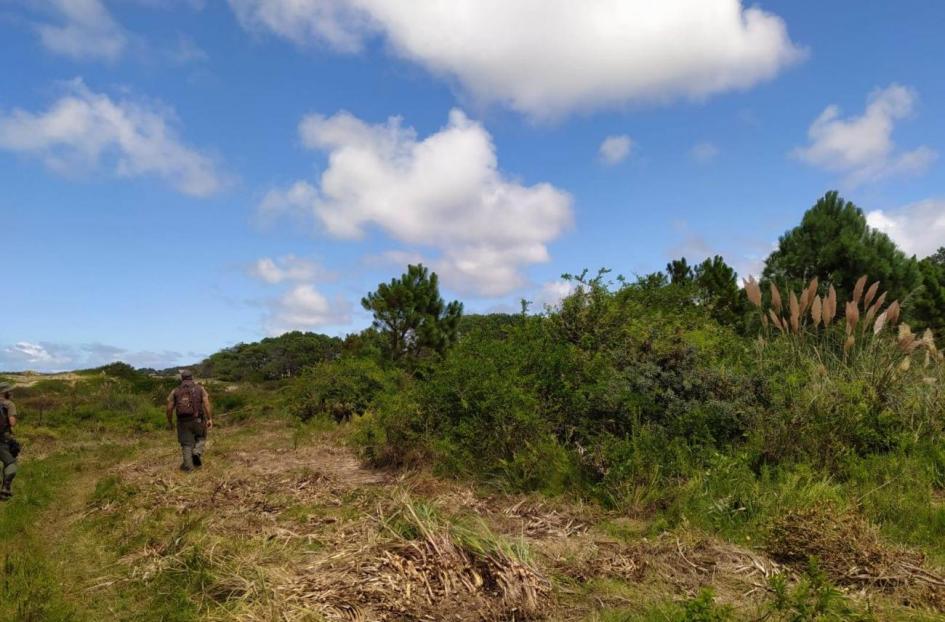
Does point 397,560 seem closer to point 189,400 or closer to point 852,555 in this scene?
point 852,555

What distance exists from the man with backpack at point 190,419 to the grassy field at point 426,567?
10.9ft

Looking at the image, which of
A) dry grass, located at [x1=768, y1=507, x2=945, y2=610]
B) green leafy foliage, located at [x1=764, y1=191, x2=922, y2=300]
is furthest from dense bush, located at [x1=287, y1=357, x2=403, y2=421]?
dry grass, located at [x1=768, y1=507, x2=945, y2=610]

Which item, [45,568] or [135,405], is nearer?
[45,568]

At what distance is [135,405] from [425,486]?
2432 cm

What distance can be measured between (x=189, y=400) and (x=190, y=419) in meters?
0.33

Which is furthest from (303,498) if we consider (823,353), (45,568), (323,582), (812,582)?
(823,353)

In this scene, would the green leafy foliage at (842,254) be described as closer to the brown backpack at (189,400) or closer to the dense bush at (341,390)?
the dense bush at (341,390)

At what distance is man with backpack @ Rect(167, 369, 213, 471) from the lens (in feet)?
35.9

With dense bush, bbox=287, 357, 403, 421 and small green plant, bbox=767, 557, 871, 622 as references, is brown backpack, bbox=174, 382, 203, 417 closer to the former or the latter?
dense bush, bbox=287, 357, 403, 421

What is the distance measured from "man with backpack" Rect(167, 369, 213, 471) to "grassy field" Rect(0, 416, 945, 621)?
3327mm

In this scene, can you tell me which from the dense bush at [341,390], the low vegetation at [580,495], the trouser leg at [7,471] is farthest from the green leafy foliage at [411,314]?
the trouser leg at [7,471]

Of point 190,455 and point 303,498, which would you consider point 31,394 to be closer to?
point 190,455

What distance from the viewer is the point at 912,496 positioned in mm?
6312

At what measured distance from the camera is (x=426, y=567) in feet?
14.6
